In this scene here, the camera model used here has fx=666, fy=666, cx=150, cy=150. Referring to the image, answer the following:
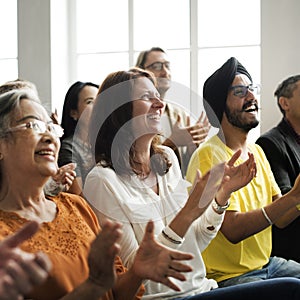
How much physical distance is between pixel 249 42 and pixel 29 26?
143 cm

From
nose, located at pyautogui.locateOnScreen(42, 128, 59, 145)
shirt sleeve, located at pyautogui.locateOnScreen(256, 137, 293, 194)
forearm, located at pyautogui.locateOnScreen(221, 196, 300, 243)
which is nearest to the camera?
nose, located at pyautogui.locateOnScreen(42, 128, 59, 145)

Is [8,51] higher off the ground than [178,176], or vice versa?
[8,51]

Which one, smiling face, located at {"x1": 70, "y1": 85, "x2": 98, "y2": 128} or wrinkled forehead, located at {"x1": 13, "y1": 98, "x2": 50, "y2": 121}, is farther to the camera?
smiling face, located at {"x1": 70, "y1": 85, "x2": 98, "y2": 128}

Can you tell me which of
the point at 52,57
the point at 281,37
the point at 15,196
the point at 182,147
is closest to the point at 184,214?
the point at 15,196

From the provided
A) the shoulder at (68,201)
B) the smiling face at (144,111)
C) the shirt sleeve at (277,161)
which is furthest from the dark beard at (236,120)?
the shoulder at (68,201)

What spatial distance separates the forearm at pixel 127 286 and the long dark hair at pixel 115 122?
1.50 feet

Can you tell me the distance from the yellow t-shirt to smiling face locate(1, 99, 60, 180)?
693 millimetres

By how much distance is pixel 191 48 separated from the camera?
4211 millimetres

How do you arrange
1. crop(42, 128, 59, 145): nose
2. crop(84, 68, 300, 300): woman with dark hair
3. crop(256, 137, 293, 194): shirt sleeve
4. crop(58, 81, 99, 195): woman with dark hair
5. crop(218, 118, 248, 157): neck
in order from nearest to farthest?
crop(42, 128, 59, 145): nose → crop(84, 68, 300, 300): woman with dark hair → crop(58, 81, 99, 195): woman with dark hair → crop(218, 118, 248, 157): neck → crop(256, 137, 293, 194): shirt sleeve

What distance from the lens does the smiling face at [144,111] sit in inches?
83.7

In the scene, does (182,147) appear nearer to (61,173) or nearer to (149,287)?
(61,173)

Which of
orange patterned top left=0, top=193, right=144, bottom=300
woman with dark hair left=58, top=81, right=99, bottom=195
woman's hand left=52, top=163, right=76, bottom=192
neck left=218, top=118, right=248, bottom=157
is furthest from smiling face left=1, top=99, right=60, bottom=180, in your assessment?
neck left=218, top=118, right=248, bottom=157

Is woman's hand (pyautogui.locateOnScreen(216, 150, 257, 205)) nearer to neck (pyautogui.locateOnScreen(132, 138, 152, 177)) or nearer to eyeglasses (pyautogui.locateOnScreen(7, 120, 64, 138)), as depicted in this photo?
neck (pyautogui.locateOnScreen(132, 138, 152, 177))

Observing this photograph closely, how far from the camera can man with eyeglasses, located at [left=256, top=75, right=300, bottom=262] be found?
2783mm
